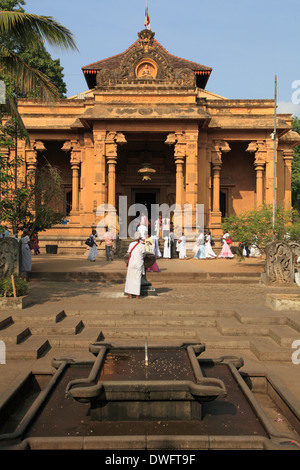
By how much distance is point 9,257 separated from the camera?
939 centimetres

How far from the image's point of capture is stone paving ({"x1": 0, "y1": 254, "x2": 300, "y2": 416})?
5.48 metres

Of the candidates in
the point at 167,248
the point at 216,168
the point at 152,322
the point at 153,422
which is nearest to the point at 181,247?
the point at 167,248

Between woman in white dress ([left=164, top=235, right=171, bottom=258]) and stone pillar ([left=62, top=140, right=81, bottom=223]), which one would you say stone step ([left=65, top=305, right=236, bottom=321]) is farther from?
stone pillar ([left=62, top=140, right=81, bottom=223])

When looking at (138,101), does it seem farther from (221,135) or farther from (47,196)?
(47,196)

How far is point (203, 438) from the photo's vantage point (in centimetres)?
323

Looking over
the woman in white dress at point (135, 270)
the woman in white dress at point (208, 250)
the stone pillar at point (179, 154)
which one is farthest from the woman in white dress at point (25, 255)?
the stone pillar at point (179, 154)

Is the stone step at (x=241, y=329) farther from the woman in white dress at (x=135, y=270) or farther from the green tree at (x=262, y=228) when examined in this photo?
the green tree at (x=262, y=228)

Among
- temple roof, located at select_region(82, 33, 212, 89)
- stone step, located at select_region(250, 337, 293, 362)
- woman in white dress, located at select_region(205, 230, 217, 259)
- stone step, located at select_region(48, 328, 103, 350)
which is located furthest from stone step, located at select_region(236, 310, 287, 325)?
temple roof, located at select_region(82, 33, 212, 89)

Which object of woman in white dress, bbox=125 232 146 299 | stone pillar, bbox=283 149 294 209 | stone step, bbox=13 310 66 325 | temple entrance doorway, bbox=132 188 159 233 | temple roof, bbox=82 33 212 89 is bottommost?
stone step, bbox=13 310 66 325

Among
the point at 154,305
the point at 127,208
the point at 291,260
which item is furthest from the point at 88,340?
the point at 127,208

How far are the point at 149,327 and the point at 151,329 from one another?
0.19 m

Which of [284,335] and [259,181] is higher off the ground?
[259,181]

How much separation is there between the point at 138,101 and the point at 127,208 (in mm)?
6216

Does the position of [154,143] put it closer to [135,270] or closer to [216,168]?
[216,168]
